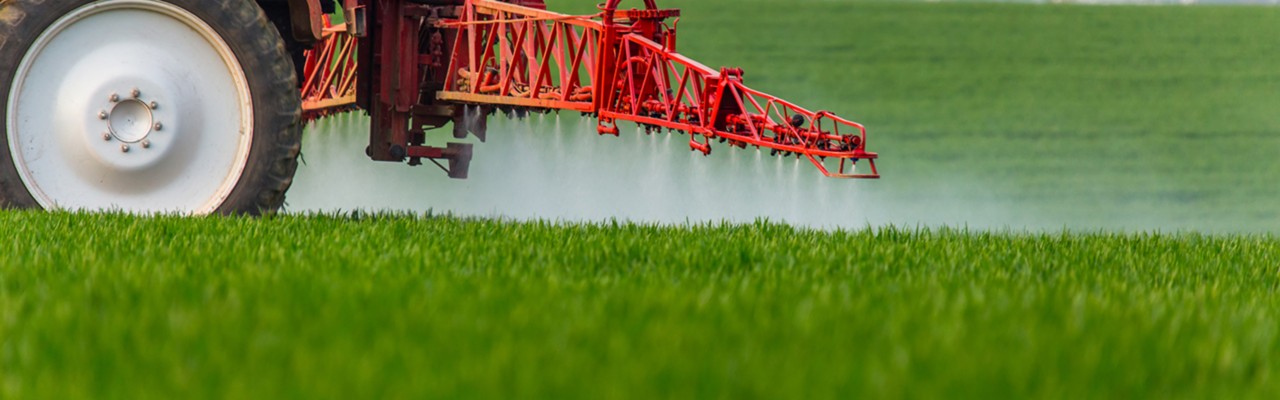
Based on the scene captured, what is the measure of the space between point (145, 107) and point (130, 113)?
0.25ft

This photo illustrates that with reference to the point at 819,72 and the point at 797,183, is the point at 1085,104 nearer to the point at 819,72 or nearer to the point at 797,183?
the point at 819,72

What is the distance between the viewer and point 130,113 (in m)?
7.11

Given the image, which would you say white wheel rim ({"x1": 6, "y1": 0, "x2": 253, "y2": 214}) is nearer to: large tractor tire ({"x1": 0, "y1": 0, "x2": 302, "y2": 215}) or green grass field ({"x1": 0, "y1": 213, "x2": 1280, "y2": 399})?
large tractor tire ({"x1": 0, "y1": 0, "x2": 302, "y2": 215})

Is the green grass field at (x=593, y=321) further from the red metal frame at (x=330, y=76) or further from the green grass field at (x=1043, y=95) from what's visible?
the green grass field at (x=1043, y=95)

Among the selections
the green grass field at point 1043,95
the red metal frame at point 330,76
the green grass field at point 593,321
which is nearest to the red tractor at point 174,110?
the green grass field at point 593,321

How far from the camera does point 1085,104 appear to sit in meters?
20.7

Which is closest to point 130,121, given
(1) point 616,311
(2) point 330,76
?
(2) point 330,76

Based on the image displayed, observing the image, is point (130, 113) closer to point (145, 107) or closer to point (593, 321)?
point (145, 107)

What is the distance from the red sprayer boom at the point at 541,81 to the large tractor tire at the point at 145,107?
0.99 metres

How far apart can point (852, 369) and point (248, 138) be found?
5129 mm

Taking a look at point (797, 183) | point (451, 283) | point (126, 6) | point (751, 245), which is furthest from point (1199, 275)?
point (126, 6)

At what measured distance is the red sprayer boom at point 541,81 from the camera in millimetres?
7898

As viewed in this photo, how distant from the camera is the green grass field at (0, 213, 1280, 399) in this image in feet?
9.03

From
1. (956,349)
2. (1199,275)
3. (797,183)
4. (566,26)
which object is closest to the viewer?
(956,349)
